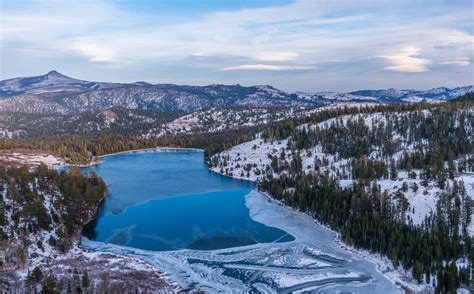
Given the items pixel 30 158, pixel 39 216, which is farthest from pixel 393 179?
pixel 30 158

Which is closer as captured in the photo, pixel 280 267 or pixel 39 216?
pixel 280 267

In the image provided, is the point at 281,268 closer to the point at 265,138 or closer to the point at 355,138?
the point at 355,138

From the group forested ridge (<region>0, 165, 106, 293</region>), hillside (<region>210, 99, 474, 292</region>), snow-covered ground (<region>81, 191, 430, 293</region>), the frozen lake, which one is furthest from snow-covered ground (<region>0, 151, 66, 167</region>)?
snow-covered ground (<region>81, 191, 430, 293</region>)

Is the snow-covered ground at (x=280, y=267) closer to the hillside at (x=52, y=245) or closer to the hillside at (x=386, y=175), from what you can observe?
the hillside at (x=52, y=245)

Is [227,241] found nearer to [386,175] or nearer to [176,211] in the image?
[176,211]

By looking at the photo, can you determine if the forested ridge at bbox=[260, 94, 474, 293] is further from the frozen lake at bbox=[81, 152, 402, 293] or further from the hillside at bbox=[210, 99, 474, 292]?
the frozen lake at bbox=[81, 152, 402, 293]
